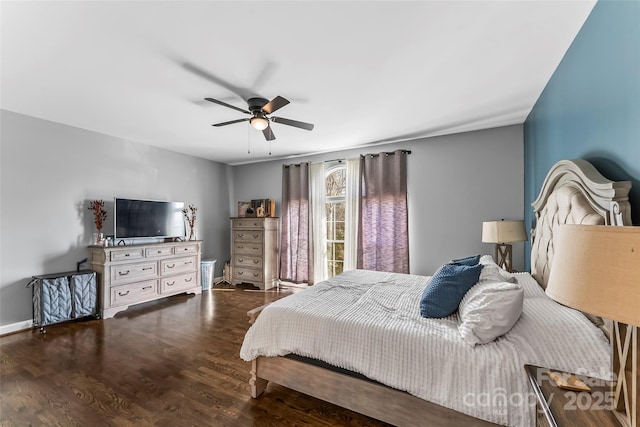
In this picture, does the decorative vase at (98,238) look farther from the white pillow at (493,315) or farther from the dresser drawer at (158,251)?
the white pillow at (493,315)

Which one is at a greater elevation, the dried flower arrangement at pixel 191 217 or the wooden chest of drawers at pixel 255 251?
the dried flower arrangement at pixel 191 217

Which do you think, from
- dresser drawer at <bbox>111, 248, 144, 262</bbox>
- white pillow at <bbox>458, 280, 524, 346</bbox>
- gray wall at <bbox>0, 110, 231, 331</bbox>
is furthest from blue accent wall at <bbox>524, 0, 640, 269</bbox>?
gray wall at <bbox>0, 110, 231, 331</bbox>

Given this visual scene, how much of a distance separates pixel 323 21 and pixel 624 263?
6.11 ft

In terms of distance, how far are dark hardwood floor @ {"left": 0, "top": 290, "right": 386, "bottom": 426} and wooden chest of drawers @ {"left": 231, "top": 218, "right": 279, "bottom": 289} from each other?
171cm

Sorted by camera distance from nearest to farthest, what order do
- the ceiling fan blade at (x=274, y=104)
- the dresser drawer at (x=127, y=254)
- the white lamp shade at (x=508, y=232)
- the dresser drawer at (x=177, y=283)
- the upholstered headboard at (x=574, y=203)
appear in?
the upholstered headboard at (x=574, y=203)
the ceiling fan blade at (x=274, y=104)
the white lamp shade at (x=508, y=232)
the dresser drawer at (x=127, y=254)
the dresser drawer at (x=177, y=283)

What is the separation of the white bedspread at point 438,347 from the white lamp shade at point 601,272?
78 cm

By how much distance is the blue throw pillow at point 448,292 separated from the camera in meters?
1.81

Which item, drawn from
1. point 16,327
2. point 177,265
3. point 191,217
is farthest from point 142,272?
point 191,217

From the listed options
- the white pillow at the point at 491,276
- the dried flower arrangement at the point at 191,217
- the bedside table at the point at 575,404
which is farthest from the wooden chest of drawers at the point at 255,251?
the bedside table at the point at 575,404

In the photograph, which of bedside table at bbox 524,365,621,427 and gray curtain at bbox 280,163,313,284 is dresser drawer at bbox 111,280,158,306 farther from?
bedside table at bbox 524,365,621,427

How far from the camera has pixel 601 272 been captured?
0.70 metres

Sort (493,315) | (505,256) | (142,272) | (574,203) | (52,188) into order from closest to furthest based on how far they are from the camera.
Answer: (493,315) → (574,203) → (505,256) → (52,188) → (142,272)

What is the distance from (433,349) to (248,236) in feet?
14.2

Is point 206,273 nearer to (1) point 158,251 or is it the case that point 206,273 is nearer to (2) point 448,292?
(1) point 158,251
